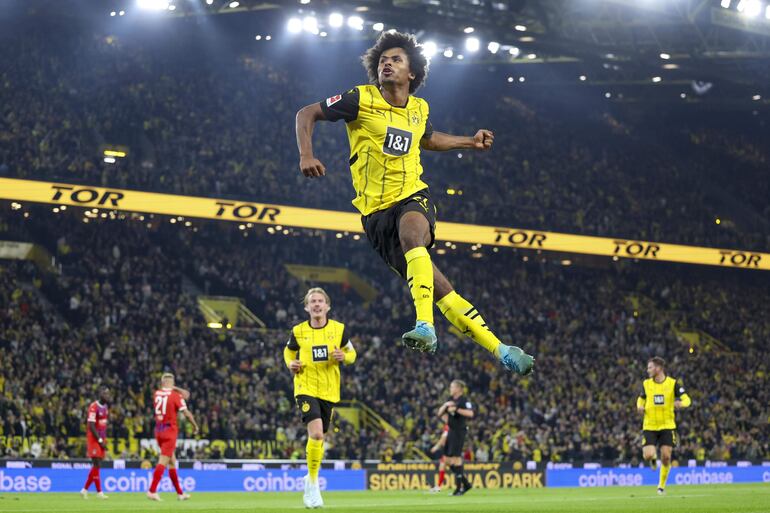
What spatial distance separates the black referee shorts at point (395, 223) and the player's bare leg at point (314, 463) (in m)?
5.70

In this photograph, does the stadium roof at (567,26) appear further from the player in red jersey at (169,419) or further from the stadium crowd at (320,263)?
the player in red jersey at (169,419)

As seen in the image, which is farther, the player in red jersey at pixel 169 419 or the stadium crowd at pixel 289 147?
the stadium crowd at pixel 289 147

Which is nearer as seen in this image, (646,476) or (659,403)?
(659,403)

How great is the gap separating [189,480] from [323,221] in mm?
16647

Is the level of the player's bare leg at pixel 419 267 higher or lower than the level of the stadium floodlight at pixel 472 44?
lower

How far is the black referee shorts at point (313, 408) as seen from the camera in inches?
568

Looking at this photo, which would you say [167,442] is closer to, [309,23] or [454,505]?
[454,505]

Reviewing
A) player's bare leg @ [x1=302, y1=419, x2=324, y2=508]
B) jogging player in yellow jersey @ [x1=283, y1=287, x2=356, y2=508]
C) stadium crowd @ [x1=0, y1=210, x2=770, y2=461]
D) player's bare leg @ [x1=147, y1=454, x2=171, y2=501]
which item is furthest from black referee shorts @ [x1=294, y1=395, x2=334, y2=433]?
stadium crowd @ [x1=0, y1=210, x2=770, y2=461]

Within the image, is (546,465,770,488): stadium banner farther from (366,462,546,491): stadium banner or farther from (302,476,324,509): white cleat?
(302,476,324,509): white cleat

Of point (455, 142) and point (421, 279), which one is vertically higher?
point (455, 142)

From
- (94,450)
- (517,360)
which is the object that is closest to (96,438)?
(94,450)

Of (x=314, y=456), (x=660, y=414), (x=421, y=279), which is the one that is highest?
(x=421, y=279)

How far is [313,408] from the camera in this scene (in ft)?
47.4

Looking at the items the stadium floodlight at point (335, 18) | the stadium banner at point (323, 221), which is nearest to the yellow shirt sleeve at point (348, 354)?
the stadium banner at point (323, 221)
